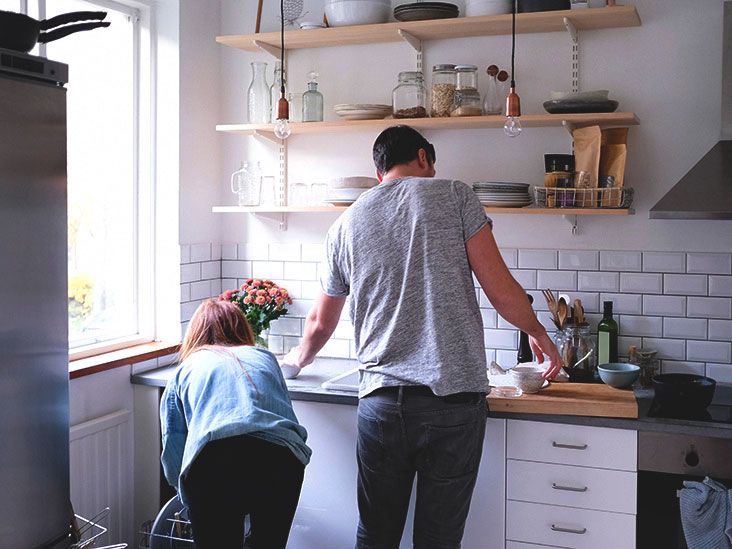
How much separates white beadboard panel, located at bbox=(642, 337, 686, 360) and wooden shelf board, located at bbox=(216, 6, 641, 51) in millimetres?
1211

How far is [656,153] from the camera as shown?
11.3 ft

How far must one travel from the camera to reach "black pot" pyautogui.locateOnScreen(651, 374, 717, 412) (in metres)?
2.94

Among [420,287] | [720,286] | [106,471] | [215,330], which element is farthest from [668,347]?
[106,471]

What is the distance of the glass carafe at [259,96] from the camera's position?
3.86m

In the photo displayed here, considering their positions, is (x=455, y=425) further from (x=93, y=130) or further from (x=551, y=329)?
(x=93, y=130)

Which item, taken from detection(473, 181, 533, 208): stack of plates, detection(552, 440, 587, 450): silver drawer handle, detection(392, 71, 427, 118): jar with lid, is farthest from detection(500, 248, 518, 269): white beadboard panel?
detection(552, 440, 587, 450): silver drawer handle

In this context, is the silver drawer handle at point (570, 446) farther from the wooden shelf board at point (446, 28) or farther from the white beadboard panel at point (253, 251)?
the white beadboard panel at point (253, 251)

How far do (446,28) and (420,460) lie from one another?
1734 mm

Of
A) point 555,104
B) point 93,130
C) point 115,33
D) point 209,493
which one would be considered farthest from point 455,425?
point 115,33

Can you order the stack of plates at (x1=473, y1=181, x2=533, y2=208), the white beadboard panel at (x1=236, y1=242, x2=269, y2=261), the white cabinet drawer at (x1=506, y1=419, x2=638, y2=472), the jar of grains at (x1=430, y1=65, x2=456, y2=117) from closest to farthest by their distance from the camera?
the white cabinet drawer at (x1=506, y1=419, x2=638, y2=472) → the stack of plates at (x1=473, y1=181, x2=533, y2=208) → the jar of grains at (x1=430, y1=65, x2=456, y2=117) → the white beadboard panel at (x1=236, y1=242, x2=269, y2=261)

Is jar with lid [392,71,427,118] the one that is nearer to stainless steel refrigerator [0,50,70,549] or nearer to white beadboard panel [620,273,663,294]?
white beadboard panel [620,273,663,294]

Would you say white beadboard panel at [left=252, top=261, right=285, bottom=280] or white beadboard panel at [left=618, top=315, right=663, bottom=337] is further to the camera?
white beadboard panel at [left=252, top=261, right=285, bottom=280]

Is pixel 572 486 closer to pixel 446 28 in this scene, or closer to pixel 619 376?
pixel 619 376

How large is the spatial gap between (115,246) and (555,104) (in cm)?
185
